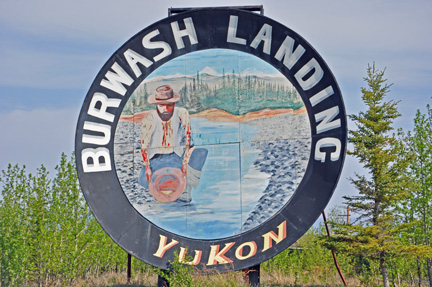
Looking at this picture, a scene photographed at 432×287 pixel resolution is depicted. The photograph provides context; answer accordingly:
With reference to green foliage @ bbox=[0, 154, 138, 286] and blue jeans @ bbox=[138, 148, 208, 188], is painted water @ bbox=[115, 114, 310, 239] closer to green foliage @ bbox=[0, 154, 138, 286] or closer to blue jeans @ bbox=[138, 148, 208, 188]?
blue jeans @ bbox=[138, 148, 208, 188]

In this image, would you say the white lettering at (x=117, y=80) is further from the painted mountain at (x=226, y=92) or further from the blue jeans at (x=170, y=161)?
the blue jeans at (x=170, y=161)

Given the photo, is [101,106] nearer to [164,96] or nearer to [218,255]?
[164,96]

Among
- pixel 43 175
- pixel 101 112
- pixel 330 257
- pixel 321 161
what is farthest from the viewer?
pixel 330 257

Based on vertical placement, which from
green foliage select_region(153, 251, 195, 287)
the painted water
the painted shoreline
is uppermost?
the painted shoreline

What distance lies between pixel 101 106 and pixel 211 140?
3.03m

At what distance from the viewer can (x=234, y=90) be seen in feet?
55.1

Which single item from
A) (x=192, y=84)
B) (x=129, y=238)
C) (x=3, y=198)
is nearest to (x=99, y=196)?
(x=129, y=238)

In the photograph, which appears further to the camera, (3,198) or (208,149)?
(3,198)

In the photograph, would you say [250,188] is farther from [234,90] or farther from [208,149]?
[234,90]

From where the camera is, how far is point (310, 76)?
1634 cm

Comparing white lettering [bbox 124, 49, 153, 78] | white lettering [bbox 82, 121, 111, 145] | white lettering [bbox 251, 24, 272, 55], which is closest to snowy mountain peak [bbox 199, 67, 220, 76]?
white lettering [bbox 251, 24, 272, 55]

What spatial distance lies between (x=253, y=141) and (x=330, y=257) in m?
10.3

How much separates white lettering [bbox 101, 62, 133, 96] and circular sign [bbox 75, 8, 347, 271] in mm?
26

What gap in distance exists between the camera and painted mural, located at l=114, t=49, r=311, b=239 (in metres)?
16.2
